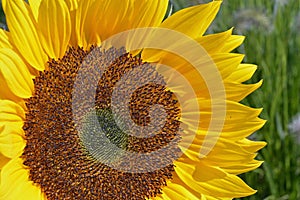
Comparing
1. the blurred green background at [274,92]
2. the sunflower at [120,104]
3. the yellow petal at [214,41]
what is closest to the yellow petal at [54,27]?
the sunflower at [120,104]

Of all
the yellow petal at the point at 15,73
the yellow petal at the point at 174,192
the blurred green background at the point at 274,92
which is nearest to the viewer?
the yellow petal at the point at 15,73

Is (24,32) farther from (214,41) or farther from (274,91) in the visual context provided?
(274,91)

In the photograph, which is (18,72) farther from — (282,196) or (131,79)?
(282,196)

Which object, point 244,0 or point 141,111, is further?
point 244,0

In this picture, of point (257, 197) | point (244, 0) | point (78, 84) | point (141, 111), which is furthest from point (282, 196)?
point (78, 84)

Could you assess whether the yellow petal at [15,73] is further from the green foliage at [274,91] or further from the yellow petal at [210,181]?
the green foliage at [274,91]

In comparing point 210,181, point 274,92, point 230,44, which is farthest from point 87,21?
point 274,92

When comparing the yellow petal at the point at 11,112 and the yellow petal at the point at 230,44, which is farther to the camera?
the yellow petal at the point at 230,44

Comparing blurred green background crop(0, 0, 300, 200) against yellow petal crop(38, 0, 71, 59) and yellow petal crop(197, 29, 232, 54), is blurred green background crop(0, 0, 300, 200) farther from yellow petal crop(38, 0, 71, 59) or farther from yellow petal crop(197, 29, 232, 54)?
yellow petal crop(38, 0, 71, 59)
